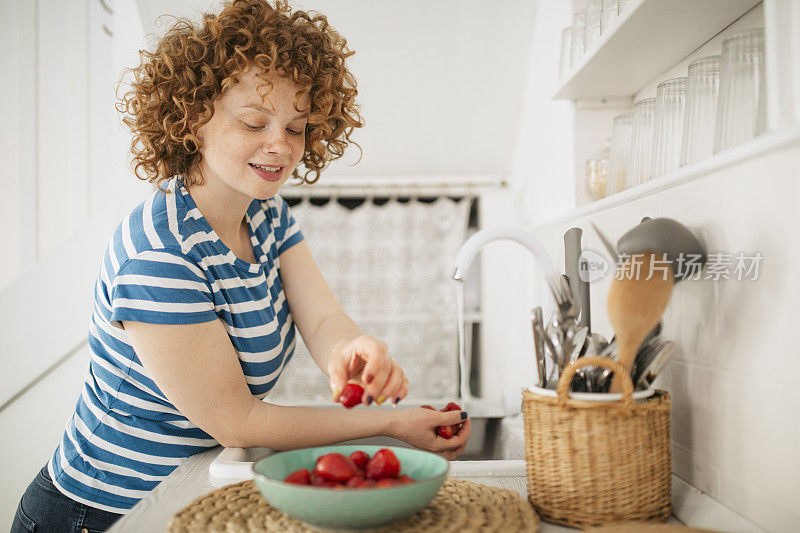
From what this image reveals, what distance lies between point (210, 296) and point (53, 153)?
1.45 meters

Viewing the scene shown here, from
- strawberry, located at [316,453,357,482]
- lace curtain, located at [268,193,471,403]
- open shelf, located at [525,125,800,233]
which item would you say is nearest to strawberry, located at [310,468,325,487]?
strawberry, located at [316,453,357,482]

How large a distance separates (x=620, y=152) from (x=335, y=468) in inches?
35.0

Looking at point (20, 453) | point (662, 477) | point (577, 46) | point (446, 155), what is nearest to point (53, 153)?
point (20, 453)

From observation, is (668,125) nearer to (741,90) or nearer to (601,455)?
(741,90)

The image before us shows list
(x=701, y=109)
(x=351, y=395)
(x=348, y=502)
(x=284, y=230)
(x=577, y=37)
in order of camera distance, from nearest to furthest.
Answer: (x=348, y=502)
(x=351, y=395)
(x=701, y=109)
(x=284, y=230)
(x=577, y=37)

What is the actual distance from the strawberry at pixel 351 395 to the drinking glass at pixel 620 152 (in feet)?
2.37

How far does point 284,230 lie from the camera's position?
1279 millimetres

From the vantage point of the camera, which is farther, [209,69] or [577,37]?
[577,37]

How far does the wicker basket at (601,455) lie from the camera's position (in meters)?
0.64

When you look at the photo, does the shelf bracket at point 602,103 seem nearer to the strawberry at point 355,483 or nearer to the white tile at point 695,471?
the white tile at point 695,471

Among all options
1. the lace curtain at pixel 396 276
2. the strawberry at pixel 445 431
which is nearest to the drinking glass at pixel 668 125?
the strawberry at pixel 445 431

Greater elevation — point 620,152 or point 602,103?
point 602,103

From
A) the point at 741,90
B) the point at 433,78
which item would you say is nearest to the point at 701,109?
the point at 741,90

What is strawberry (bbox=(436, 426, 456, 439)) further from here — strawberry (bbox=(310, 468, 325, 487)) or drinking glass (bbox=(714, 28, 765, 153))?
drinking glass (bbox=(714, 28, 765, 153))
